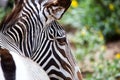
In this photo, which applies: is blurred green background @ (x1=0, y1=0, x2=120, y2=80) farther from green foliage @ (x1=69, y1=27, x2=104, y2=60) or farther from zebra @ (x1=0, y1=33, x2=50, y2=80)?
zebra @ (x1=0, y1=33, x2=50, y2=80)

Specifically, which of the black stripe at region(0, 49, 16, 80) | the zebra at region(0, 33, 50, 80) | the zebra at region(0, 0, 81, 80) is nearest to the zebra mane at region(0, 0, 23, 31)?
the zebra at region(0, 0, 81, 80)

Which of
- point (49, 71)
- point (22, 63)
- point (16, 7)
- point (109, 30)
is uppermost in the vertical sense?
point (16, 7)

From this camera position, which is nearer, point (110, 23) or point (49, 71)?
point (49, 71)

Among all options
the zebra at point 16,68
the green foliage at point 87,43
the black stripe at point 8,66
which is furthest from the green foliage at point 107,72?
the black stripe at point 8,66

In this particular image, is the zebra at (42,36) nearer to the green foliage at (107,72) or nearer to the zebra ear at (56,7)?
the zebra ear at (56,7)

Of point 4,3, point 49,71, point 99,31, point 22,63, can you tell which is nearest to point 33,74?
point 22,63

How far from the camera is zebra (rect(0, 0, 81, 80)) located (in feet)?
14.1

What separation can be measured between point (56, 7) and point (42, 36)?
0.26 meters

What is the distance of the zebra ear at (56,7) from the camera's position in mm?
4258

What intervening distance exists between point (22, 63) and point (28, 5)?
46.5 inches

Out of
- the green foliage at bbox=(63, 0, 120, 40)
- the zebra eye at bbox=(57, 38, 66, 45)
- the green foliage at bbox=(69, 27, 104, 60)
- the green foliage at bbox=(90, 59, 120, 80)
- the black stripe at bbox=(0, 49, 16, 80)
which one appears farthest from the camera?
the green foliage at bbox=(63, 0, 120, 40)

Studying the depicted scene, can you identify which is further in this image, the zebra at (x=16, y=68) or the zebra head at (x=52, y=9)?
the zebra head at (x=52, y=9)

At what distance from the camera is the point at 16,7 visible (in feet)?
14.4

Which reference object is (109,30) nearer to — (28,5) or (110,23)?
(110,23)
